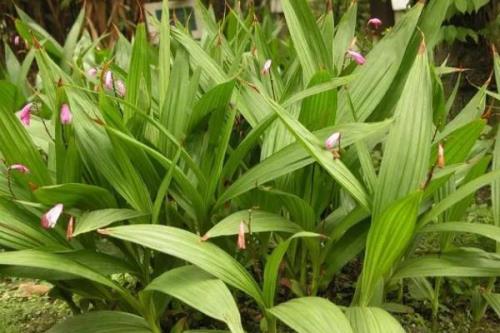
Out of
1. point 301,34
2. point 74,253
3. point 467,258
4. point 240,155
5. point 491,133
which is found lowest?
point 491,133

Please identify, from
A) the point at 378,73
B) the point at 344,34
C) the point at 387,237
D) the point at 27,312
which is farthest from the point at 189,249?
the point at 344,34

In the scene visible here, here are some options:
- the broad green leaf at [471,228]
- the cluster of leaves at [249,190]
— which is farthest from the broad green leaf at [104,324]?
the broad green leaf at [471,228]

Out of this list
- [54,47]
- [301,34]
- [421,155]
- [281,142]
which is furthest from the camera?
[54,47]

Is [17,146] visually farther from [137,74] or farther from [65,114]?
[137,74]

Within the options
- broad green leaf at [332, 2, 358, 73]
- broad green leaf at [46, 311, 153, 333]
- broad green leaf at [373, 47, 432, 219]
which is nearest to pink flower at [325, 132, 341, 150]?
broad green leaf at [373, 47, 432, 219]

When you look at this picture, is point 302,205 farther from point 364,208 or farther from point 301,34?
point 301,34

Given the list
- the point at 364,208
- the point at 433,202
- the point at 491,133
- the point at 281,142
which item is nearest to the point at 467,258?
the point at 433,202
